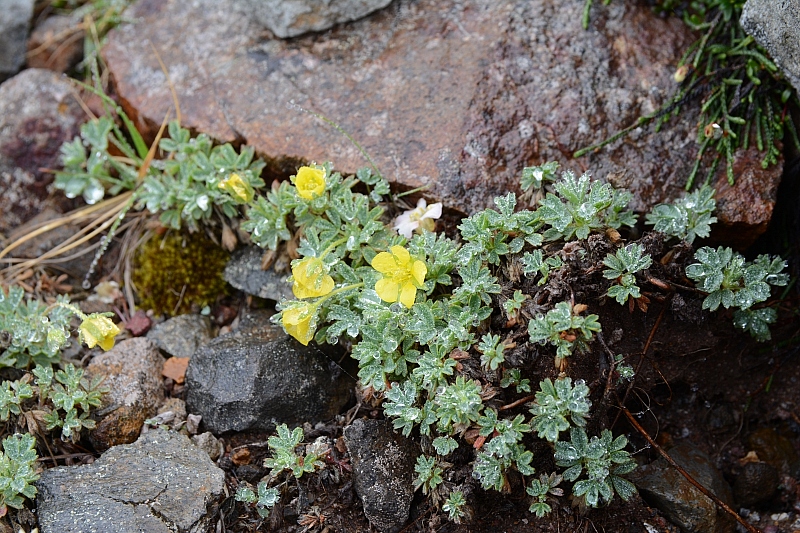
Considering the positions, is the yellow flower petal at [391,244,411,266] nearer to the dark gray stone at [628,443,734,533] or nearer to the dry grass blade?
the dark gray stone at [628,443,734,533]

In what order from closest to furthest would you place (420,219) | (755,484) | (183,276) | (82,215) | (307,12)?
A: (755,484) < (420,219) < (183,276) < (307,12) < (82,215)

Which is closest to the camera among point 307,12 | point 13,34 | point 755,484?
point 755,484

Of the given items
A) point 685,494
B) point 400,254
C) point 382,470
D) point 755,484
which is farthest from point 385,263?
point 755,484

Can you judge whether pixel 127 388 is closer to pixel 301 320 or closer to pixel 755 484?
pixel 301 320

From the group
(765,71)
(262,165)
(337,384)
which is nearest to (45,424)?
(337,384)

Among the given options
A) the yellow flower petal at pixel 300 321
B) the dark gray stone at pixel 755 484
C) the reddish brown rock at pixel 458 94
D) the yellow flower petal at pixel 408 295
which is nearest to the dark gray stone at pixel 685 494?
the dark gray stone at pixel 755 484

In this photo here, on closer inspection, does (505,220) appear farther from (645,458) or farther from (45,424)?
(45,424)
